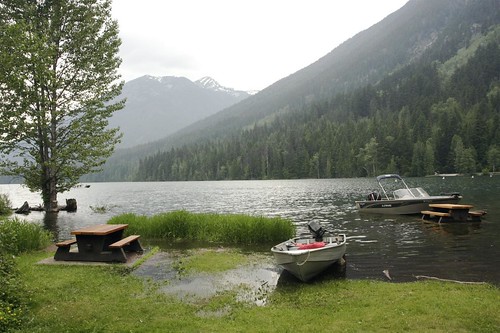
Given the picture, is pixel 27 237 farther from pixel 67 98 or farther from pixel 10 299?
pixel 67 98

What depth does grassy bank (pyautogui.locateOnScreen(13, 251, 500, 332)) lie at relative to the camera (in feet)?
30.7

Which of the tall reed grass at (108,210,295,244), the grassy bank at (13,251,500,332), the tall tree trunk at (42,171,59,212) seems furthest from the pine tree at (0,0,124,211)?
the grassy bank at (13,251,500,332)

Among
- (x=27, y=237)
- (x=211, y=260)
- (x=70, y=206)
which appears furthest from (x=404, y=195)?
(x=70, y=206)

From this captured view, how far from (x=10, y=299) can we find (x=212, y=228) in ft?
50.7

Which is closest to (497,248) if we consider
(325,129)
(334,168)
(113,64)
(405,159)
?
(113,64)

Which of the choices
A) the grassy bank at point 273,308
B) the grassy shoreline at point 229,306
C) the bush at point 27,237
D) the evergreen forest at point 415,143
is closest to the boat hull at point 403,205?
the grassy shoreline at point 229,306

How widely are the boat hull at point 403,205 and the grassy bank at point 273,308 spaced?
2823 centimetres

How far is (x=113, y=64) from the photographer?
35.0 m

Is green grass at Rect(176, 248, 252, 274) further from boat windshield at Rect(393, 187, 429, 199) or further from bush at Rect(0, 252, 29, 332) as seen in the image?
boat windshield at Rect(393, 187, 429, 199)

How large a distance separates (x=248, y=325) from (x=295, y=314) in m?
1.71

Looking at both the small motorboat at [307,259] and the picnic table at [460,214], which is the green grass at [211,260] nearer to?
the small motorboat at [307,259]

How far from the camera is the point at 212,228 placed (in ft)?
82.2

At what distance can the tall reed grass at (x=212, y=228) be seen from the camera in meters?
23.6

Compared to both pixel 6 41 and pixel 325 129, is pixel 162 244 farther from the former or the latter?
pixel 325 129
